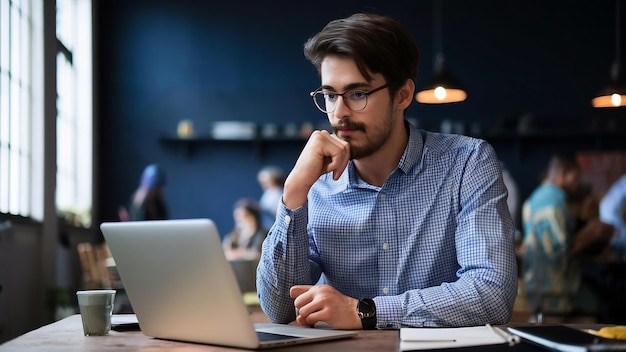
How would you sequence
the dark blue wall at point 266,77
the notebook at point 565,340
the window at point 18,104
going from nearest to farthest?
the notebook at point 565,340 < the window at point 18,104 < the dark blue wall at point 266,77

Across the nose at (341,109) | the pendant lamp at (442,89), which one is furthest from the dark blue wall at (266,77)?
the nose at (341,109)

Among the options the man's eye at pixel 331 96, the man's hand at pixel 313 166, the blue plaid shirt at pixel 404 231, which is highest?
the man's eye at pixel 331 96

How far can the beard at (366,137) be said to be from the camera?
1948mm

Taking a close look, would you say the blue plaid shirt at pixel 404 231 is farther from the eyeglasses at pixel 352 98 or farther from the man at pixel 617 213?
the man at pixel 617 213

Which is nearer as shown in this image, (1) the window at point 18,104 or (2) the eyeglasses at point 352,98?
(2) the eyeglasses at point 352,98

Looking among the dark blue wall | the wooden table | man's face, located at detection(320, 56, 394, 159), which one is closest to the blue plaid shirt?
man's face, located at detection(320, 56, 394, 159)

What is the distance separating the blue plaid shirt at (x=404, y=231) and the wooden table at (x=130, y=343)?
33 cm

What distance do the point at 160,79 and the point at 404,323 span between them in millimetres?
7420

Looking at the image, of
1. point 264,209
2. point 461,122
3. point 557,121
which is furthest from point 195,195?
point 557,121

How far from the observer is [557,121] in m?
8.38

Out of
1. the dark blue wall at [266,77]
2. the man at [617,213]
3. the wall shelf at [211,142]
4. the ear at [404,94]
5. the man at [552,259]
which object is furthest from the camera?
the wall shelf at [211,142]

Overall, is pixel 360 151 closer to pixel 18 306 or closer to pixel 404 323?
pixel 404 323

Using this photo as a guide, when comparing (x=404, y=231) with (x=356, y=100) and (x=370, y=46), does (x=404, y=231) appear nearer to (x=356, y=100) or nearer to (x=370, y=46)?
(x=356, y=100)

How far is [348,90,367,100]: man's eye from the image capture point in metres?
1.93
